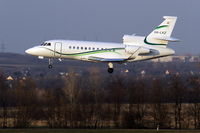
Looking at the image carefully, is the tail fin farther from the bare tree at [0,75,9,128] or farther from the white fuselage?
the bare tree at [0,75,9,128]

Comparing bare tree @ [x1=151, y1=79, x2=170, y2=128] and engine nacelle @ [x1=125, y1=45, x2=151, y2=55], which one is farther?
bare tree @ [x1=151, y1=79, x2=170, y2=128]

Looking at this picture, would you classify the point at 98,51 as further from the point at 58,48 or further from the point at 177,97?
the point at 177,97

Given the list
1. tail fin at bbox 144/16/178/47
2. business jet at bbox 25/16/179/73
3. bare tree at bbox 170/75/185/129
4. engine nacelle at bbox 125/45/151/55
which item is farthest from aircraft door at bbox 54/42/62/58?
bare tree at bbox 170/75/185/129

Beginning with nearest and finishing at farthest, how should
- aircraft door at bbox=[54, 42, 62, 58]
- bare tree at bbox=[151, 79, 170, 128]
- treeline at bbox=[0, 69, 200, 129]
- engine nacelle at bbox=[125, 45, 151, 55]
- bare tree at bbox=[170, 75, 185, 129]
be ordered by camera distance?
engine nacelle at bbox=[125, 45, 151, 55] < aircraft door at bbox=[54, 42, 62, 58] < bare tree at bbox=[151, 79, 170, 128] < treeline at bbox=[0, 69, 200, 129] < bare tree at bbox=[170, 75, 185, 129]

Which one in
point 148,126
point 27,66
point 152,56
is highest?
point 27,66

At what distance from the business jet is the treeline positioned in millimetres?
33839

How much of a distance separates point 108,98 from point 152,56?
44388 millimetres

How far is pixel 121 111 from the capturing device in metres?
106

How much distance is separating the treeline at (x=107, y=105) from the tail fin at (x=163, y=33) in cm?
3372

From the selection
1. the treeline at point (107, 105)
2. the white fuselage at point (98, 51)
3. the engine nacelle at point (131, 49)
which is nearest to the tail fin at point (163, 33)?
the white fuselage at point (98, 51)

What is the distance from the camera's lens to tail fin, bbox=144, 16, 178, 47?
68125 mm

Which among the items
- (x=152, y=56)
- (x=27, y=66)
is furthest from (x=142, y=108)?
(x=27, y=66)

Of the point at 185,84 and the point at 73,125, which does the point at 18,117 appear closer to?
the point at 73,125

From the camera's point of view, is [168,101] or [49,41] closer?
[49,41]
